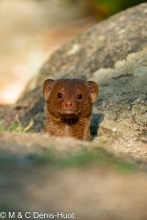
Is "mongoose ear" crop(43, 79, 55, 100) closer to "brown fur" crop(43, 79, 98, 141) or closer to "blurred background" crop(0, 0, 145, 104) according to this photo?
"brown fur" crop(43, 79, 98, 141)

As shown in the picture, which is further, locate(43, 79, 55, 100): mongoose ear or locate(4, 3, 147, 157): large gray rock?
locate(4, 3, 147, 157): large gray rock

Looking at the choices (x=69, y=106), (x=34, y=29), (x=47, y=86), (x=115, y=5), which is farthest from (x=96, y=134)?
(x=34, y=29)

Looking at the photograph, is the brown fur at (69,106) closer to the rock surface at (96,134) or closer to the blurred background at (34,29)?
the rock surface at (96,134)

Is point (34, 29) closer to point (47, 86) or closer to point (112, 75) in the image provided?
point (112, 75)

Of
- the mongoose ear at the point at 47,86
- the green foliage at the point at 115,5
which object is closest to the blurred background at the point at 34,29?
the green foliage at the point at 115,5

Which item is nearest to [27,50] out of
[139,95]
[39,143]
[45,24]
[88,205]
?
[45,24]

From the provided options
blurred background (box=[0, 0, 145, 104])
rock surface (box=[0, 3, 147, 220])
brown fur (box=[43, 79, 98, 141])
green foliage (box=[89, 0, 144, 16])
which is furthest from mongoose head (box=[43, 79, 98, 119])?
green foliage (box=[89, 0, 144, 16])

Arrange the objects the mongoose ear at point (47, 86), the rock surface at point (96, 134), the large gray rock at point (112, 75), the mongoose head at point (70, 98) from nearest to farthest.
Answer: the rock surface at point (96, 134) → the mongoose head at point (70, 98) → the mongoose ear at point (47, 86) → the large gray rock at point (112, 75)
